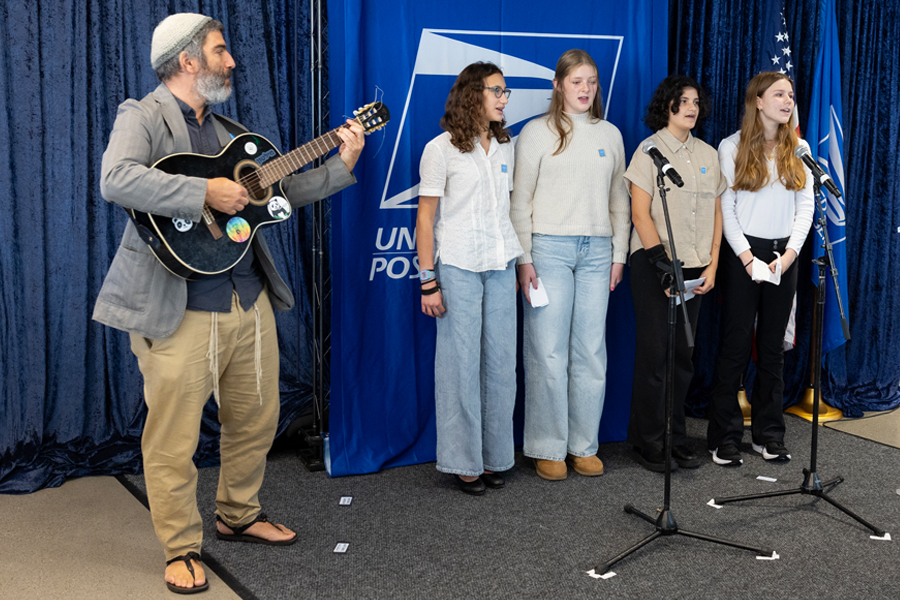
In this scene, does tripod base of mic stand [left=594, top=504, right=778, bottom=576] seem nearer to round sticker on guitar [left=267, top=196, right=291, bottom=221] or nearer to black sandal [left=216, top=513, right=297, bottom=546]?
black sandal [left=216, top=513, right=297, bottom=546]

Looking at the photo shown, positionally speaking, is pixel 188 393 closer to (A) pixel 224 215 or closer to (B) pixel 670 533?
(A) pixel 224 215

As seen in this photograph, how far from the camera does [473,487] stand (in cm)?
301

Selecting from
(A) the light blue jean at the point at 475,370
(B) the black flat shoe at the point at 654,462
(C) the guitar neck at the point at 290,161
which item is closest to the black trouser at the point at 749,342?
(B) the black flat shoe at the point at 654,462

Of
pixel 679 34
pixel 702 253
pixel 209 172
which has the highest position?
pixel 679 34

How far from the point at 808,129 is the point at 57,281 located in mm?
3765

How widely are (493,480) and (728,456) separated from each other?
3.63ft

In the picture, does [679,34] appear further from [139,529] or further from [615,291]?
[139,529]

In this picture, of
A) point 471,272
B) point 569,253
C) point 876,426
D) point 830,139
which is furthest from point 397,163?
point 876,426

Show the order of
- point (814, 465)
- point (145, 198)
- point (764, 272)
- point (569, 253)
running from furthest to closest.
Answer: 1. point (764, 272)
2. point (569, 253)
3. point (814, 465)
4. point (145, 198)

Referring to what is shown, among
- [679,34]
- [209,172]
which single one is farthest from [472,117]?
[679,34]

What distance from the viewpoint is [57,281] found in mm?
3025

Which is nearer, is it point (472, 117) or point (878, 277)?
point (472, 117)

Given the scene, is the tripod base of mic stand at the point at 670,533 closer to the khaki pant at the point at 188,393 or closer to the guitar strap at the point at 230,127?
the khaki pant at the point at 188,393

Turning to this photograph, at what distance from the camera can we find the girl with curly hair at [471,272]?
2914mm
